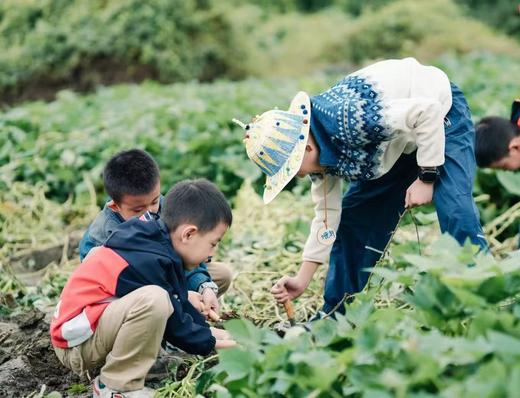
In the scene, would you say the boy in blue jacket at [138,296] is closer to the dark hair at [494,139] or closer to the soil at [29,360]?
the soil at [29,360]

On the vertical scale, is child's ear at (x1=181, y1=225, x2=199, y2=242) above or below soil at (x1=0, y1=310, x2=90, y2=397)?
above

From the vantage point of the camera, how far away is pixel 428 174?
116 inches

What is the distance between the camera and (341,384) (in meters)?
2.06

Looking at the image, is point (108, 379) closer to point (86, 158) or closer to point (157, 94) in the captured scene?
point (86, 158)

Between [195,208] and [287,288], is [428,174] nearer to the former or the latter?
[287,288]

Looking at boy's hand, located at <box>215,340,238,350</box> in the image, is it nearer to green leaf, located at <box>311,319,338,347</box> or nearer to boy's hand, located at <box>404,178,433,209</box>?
green leaf, located at <box>311,319,338,347</box>

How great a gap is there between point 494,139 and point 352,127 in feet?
3.38

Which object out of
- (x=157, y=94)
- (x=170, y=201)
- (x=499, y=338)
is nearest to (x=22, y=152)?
(x=157, y=94)

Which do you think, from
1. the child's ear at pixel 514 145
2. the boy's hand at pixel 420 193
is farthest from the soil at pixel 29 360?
the child's ear at pixel 514 145

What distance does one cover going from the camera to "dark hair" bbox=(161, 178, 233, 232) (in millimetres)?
2717

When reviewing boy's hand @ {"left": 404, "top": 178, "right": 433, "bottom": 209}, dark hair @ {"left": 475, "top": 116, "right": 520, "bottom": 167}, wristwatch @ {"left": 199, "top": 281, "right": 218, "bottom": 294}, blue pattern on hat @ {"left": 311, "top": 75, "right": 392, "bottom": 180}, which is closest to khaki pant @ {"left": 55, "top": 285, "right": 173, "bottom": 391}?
wristwatch @ {"left": 199, "top": 281, "right": 218, "bottom": 294}

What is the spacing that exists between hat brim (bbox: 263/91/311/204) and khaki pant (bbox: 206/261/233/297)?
517mm

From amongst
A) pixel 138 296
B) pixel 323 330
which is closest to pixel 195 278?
pixel 138 296

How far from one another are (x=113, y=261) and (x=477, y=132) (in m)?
1.86
